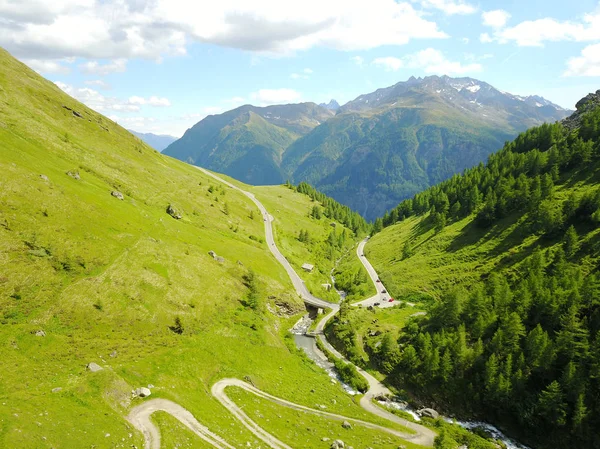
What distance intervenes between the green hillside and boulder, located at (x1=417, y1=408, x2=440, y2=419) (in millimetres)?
3183

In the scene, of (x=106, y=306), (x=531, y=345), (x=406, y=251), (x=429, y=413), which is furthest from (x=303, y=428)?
(x=406, y=251)

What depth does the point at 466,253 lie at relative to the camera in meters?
120

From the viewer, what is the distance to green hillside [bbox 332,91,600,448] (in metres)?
59.9

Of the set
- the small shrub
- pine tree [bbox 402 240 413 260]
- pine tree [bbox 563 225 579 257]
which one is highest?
pine tree [bbox 563 225 579 257]

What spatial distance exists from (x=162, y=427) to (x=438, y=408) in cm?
5337

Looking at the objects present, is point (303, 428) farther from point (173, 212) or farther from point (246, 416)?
point (173, 212)

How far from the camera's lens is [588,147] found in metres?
125

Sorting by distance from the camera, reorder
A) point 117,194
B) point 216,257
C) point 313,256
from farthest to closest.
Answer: point 313,256 < point 117,194 < point 216,257

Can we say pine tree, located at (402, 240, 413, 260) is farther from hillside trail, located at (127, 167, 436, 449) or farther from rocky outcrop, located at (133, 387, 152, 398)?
rocky outcrop, located at (133, 387, 152, 398)

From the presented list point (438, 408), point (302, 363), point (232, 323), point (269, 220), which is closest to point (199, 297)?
point (232, 323)

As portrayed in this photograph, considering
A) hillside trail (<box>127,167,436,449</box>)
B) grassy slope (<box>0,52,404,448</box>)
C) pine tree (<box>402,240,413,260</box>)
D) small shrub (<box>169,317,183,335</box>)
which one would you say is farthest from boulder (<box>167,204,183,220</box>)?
pine tree (<box>402,240,413,260</box>)

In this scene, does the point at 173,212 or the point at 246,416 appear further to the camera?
the point at 173,212

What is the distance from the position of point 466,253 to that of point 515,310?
47156mm

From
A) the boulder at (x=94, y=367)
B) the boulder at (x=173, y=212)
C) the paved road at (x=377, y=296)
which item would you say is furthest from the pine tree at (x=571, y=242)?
the boulder at (x=173, y=212)
